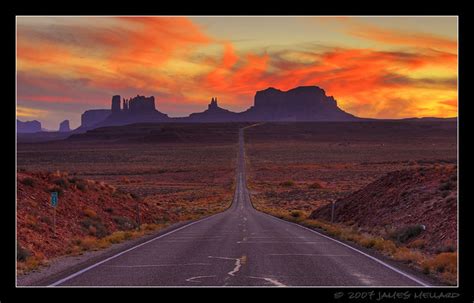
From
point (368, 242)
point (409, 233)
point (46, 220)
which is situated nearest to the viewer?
point (368, 242)

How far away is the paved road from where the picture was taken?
440 inches

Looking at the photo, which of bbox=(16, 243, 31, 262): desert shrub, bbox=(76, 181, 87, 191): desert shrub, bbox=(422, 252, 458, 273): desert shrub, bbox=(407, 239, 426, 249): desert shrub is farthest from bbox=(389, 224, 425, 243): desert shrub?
bbox=(76, 181, 87, 191): desert shrub

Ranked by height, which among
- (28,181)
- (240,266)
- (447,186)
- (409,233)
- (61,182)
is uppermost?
(28,181)

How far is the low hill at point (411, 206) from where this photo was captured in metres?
19.7

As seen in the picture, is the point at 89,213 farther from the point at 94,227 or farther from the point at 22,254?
the point at 22,254

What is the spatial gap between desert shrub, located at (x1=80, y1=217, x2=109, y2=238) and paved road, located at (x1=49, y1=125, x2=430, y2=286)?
14.3ft

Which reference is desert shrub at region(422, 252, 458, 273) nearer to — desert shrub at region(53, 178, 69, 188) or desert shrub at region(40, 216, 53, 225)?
desert shrub at region(40, 216, 53, 225)

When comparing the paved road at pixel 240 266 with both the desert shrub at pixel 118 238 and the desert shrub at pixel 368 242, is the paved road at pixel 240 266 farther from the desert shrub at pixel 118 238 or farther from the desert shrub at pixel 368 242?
the desert shrub at pixel 118 238

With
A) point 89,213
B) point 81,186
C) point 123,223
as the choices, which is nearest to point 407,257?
point 89,213

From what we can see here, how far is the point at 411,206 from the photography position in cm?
2548

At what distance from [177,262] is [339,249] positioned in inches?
236

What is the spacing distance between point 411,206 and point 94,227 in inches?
564
